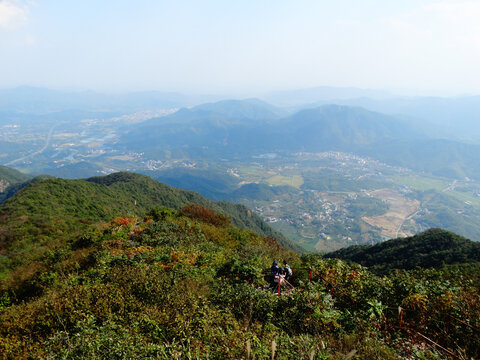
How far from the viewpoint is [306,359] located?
393 centimetres

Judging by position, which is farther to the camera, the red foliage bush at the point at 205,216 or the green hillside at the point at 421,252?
the green hillside at the point at 421,252

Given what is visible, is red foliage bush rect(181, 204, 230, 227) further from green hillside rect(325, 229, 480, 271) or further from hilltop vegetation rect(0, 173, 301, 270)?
green hillside rect(325, 229, 480, 271)

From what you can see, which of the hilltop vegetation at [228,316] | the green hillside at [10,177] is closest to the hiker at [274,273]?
the hilltop vegetation at [228,316]

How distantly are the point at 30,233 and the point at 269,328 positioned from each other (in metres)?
23.7

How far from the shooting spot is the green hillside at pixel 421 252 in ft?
86.1

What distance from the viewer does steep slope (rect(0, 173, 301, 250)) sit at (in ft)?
71.2

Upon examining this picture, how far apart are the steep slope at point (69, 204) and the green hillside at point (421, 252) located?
30715mm

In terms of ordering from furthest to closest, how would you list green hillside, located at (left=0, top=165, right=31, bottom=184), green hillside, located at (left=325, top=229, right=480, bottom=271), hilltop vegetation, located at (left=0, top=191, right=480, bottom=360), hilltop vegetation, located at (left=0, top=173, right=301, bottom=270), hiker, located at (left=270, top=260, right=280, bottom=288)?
green hillside, located at (left=0, top=165, right=31, bottom=184), green hillside, located at (left=325, top=229, right=480, bottom=271), hilltop vegetation, located at (left=0, top=173, right=301, bottom=270), hiker, located at (left=270, top=260, right=280, bottom=288), hilltop vegetation, located at (left=0, top=191, right=480, bottom=360)

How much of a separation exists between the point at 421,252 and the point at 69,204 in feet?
149

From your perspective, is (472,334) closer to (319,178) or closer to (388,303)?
(388,303)

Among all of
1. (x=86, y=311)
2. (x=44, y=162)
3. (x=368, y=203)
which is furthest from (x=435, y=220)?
(x=44, y=162)

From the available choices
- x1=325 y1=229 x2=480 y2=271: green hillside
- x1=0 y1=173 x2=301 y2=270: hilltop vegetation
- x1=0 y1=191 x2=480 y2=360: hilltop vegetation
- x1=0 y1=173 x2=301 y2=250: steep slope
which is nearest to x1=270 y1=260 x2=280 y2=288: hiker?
x1=0 y1=191 x2=480 y2=360: hilltop vegetation

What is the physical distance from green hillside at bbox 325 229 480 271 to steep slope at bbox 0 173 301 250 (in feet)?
101

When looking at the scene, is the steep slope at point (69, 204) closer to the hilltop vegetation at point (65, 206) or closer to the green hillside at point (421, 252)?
the hilltop vegetation at point (65, 206)
